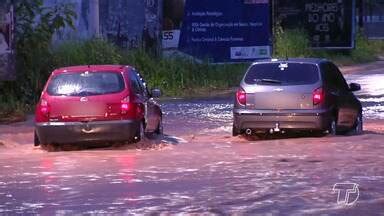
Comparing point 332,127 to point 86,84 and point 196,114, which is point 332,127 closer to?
point 86,84

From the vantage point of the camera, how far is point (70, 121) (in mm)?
15195

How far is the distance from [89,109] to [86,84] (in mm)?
543

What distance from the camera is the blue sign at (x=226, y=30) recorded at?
3738cm

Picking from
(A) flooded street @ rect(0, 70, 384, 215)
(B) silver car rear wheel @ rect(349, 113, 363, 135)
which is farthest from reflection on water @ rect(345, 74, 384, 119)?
(A) flooded street @ rect(0, 70, 384, 215)

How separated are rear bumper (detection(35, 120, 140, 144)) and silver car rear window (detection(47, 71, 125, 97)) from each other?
0.54m

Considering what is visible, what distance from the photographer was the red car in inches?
597

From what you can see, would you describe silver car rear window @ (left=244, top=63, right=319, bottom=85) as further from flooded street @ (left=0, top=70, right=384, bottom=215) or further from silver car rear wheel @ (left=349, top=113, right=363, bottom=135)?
silver car rear wheel @ (left=349, top=113, right=363, bottom=135)

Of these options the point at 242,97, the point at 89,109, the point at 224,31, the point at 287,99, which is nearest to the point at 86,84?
the point at 89,109

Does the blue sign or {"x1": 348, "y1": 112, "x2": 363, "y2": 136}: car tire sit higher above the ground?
the blue sign

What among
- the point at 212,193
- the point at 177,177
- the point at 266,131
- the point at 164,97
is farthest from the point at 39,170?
the point at 164,97

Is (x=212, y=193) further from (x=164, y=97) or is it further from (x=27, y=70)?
(x=164, y=97)

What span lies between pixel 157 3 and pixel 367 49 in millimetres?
28636

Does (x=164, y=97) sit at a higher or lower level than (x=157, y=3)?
lower

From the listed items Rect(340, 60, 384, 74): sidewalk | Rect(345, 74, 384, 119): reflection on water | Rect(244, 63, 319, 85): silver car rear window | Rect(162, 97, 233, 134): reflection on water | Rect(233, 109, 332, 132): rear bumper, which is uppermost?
Rect(244, 63, 319, 85): silver car rear window
